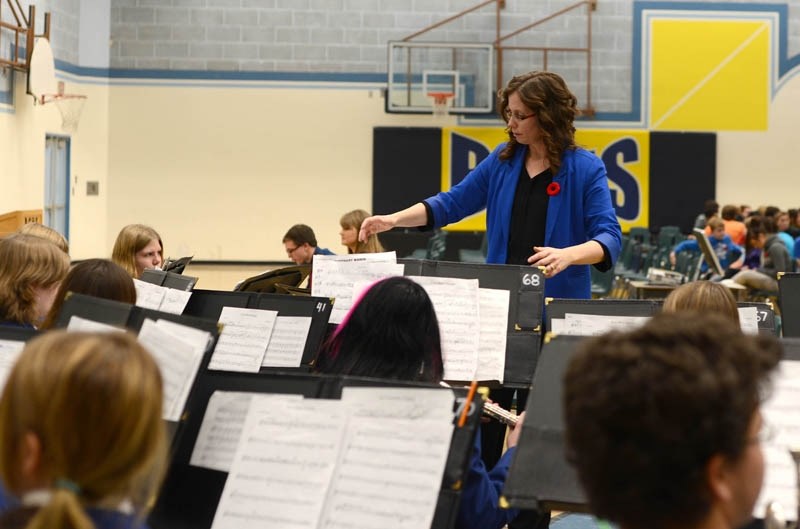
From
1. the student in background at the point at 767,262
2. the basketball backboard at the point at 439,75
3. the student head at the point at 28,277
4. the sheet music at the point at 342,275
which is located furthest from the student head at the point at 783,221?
the student head at the point at 28,277

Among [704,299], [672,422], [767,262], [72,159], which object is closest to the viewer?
[672,422]

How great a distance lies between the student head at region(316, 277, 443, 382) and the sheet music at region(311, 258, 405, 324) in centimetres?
112

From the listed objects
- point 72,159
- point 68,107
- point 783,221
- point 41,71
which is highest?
point 41,71

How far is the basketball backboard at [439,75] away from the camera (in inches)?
612

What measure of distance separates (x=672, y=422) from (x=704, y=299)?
1.62 m

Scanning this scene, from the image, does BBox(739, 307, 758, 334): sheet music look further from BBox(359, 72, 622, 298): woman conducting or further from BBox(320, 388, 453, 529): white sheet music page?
BBox(320, 388, 453, 529): white sheet music page

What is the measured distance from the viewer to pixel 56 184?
14.9 m

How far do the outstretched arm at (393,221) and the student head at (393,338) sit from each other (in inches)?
46.8

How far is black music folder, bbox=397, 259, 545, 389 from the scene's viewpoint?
138 inches

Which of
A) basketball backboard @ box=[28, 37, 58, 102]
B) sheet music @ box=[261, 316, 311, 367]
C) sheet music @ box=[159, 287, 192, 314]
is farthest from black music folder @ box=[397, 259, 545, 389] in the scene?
basketball backboard @ box=[28, 37, 58, 102]

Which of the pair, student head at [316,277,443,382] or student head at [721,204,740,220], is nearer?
student head at [316,277,443,382]

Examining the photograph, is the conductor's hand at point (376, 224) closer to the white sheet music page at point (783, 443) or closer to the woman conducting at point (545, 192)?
the woman conducting at point (545, 192)

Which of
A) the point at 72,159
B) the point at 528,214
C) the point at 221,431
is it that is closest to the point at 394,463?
the point at 221,431

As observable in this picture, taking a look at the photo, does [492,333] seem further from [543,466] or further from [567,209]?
[543,466]
